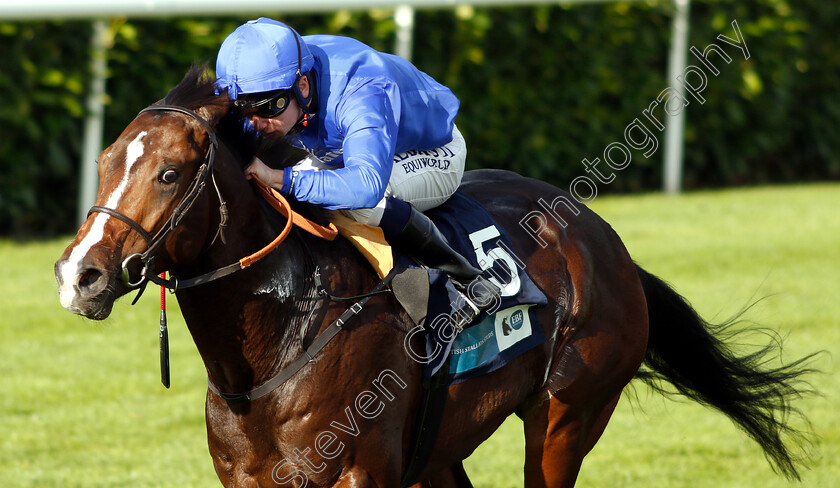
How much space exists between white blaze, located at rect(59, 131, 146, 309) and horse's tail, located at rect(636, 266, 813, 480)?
221 cm

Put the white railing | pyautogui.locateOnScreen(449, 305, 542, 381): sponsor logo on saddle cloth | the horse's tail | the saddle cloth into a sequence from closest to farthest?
1. the saddle cloth
2. pyautogui.locateOnScreen(449, 305, 542, 381): sponsor logo on saddle cloth
3. the horse's tail
4. the white railing

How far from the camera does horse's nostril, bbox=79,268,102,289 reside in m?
2.22

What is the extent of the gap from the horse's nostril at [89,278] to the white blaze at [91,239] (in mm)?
13

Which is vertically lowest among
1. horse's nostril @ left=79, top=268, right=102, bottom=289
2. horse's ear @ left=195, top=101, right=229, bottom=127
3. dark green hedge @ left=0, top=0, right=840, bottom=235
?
dark green hedge @ left=0, top=0, right=840, bottom=235

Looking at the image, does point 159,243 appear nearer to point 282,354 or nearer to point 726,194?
point 282,354

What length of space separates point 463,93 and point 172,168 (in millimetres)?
8252

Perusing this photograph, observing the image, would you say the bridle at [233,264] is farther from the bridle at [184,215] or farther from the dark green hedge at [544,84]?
the dark green hedge at [544,84]

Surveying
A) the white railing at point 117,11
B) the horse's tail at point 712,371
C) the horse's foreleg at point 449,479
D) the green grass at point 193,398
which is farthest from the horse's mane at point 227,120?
the white railing at point 117,11

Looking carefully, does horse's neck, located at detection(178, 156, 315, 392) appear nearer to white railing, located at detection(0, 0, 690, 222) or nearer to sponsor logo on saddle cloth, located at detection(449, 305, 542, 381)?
sponsor logo on saddle cloth, located at detection(449, 305, 542, 381)

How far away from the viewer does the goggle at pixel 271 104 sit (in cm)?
267

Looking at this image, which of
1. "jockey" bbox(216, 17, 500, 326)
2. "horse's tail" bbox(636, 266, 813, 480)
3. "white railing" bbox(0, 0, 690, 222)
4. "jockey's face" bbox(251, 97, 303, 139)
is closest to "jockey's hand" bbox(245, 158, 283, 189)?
"jockey" bbox(216, 17, 500, 326)

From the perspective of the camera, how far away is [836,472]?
4.57m

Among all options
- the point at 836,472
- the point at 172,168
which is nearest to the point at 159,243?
the point at 172,168

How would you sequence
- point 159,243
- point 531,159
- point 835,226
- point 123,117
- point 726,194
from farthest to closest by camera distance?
point 726,194 → point 531,159 → point 835,226 → point 123,117 → point 159,243
